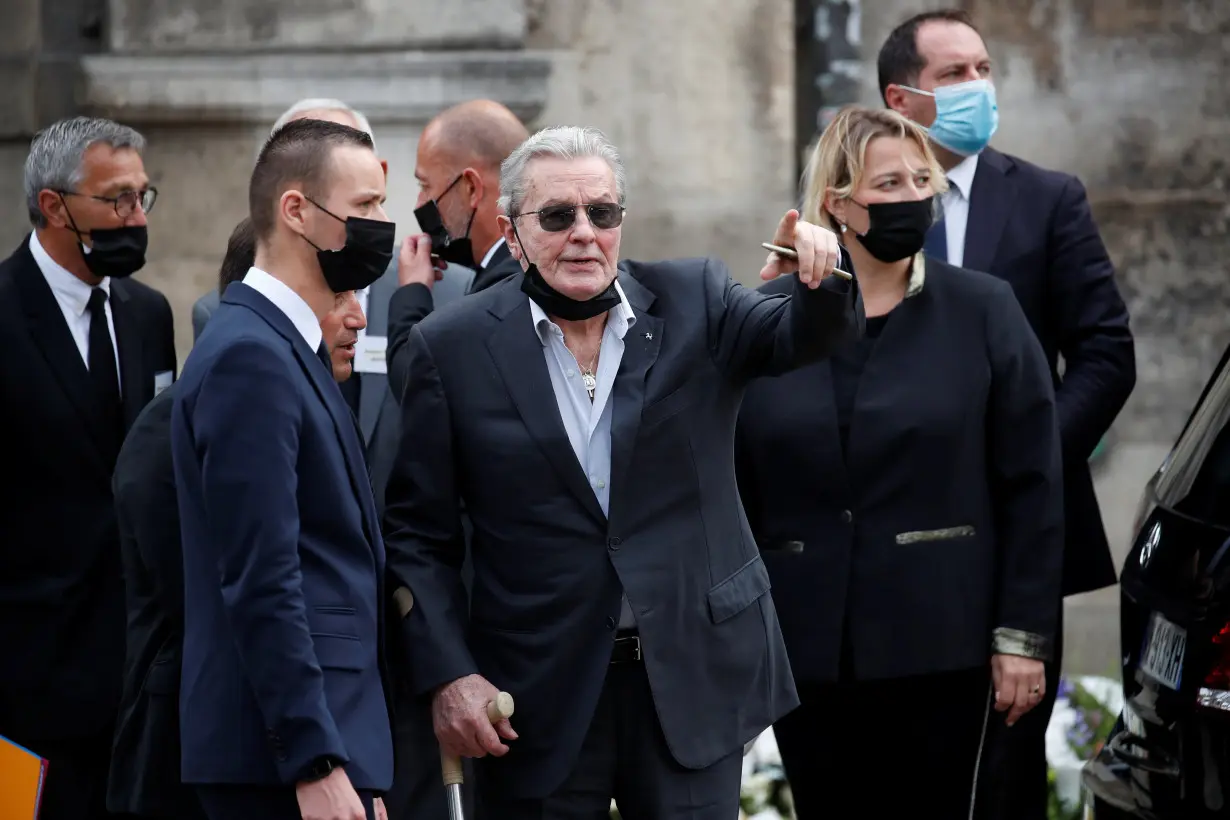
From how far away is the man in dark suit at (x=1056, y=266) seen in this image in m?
5.12

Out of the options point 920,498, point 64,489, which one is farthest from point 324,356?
point 64,489

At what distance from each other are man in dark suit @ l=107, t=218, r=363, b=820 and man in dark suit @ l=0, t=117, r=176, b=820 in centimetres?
130

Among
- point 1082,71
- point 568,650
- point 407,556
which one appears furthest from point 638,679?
point 1082,71

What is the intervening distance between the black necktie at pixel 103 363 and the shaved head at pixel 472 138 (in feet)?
3.23

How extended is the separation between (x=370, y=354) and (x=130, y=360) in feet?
2.44

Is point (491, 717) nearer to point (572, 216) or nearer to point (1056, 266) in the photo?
point (572, 216)

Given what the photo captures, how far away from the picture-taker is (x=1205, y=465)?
385 centimetres

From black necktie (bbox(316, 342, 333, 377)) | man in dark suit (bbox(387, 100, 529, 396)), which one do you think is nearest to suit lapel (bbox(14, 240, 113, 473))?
man in dark suit (bbox(387, 100, 529, 396))

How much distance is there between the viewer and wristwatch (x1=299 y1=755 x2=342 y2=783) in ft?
10.6

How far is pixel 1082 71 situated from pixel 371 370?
4.05m

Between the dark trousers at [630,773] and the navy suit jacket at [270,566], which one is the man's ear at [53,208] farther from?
the dark trousers at [630,773]

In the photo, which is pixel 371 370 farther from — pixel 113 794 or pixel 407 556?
pixel 113 794

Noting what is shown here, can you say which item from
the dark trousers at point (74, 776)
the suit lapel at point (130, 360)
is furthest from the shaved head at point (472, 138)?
the dark trousers at point (74, 776)

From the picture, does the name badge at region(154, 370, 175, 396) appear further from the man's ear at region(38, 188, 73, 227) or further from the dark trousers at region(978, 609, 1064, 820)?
the dark trousers at region(978, 609, 1064, 820)
